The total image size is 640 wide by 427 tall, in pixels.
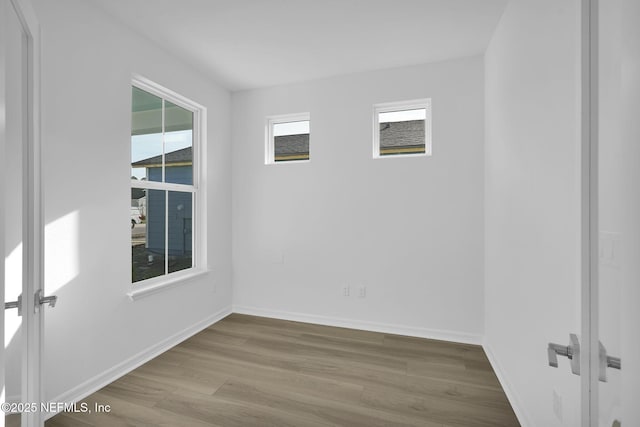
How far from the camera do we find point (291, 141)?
356 centimetres

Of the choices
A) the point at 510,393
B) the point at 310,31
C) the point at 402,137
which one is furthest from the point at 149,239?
the point at 510,393

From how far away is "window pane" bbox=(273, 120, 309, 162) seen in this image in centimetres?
351

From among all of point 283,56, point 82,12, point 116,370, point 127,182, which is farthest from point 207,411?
point 283,56

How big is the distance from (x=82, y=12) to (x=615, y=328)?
10.1ft

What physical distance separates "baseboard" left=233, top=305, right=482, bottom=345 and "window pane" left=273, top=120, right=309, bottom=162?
1865mm

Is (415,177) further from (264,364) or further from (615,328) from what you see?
(615,328)

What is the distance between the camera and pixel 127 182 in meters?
2.36

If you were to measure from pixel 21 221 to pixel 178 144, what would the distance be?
2.02 metres

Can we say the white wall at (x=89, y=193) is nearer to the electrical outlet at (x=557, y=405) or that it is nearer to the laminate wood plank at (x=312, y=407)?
the laminate wood plank at (x=312, y=407)

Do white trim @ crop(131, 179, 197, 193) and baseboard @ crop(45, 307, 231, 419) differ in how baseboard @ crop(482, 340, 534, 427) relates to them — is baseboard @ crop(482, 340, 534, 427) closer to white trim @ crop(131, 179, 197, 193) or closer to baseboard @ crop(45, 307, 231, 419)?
baseboard @ crop(45, 307, 231, 419)

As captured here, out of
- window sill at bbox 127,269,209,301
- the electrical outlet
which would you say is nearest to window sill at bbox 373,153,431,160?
the electrical outlet

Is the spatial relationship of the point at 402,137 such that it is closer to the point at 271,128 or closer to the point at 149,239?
the point at 271,128

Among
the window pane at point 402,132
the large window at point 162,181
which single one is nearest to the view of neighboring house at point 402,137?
the window pane at point 402,132

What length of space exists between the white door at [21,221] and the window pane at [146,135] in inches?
52.6
